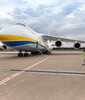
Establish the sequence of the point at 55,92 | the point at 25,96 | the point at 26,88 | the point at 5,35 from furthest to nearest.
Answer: the point at 5,35 → the point at 26,88 → the point at 55,92 → the point at 25,96

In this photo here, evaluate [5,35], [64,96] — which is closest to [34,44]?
[5,35]

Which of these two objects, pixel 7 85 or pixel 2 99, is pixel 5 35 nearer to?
pixel 7 85

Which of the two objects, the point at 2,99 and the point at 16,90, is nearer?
the point at 2,99

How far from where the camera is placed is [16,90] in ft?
10.3

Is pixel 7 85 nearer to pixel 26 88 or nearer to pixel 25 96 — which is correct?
pixel 26 88

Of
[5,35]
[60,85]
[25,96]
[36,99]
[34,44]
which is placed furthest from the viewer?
[34,44]

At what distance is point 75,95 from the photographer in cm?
280

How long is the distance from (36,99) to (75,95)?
109 cm

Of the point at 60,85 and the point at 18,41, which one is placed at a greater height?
the point at 18,41

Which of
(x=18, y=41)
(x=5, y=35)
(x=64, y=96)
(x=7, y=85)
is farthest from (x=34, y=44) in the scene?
(x=64, y=96)

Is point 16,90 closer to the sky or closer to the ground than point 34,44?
closer to the ground

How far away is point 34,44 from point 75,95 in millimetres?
11469

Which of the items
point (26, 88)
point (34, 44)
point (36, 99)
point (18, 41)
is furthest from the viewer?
point (34, 44)

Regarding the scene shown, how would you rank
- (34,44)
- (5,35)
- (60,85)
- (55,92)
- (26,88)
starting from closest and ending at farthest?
(55,92), (26,88), (60,85), (5,35), (34,44)
